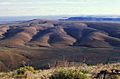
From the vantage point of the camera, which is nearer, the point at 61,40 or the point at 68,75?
the point at 68,75

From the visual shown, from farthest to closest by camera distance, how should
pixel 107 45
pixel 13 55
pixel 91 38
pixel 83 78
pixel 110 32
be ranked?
pixel 110 32 < pixel 91 38 < pixel 107 45 < pixel 13 55 < pixel 83 78

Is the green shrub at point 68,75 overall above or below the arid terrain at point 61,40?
above

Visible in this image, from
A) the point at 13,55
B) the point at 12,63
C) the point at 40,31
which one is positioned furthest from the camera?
the point at 40,31

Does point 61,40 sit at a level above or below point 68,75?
below

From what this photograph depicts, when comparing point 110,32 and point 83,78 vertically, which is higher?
point 83,78

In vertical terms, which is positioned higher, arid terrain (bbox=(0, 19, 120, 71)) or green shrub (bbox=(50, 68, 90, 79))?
green shrub (bbox=(50, 68, 90, 79))

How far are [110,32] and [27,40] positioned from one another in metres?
41.0

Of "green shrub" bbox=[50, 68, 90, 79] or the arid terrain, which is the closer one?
"green shrub" bbox=[50, 68, 90, 79]

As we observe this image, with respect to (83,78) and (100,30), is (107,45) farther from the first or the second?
(83,78)

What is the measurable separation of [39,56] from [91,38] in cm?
5022

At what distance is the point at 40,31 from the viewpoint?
177125mm

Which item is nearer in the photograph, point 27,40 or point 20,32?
point 27,40

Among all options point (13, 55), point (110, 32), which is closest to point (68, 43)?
point (110, 32)

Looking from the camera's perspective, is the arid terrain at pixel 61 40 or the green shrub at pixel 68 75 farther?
the arid terrain at pixel 61 40
